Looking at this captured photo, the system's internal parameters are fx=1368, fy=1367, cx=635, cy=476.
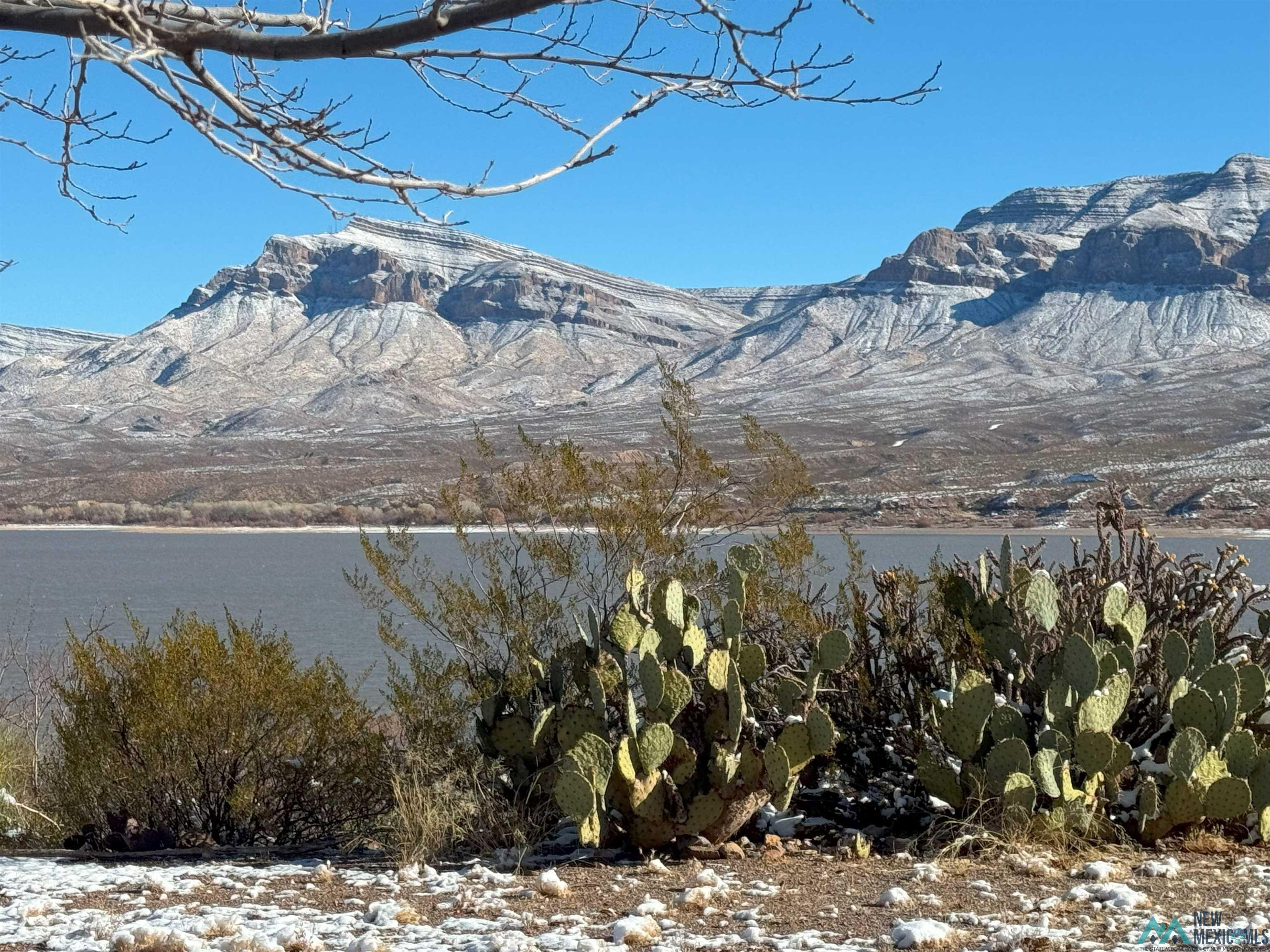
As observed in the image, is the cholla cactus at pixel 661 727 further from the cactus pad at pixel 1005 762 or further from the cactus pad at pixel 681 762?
the cactus pad at pixel 1005 762

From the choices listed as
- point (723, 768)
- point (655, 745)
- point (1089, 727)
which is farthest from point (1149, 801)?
point (655, 745)

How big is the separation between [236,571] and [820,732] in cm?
3659

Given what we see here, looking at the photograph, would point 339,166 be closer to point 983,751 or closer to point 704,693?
point 704,693

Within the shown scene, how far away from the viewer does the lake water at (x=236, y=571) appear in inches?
912

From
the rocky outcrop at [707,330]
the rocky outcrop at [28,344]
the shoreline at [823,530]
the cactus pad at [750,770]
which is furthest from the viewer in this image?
the rocky outcrop at [28,344]

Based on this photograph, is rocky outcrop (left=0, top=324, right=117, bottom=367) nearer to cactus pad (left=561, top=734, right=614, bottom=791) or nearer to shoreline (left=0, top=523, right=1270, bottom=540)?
shoreline (left=0, top=523, right=1270, bottom=540)

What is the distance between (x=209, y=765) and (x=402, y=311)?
160 m

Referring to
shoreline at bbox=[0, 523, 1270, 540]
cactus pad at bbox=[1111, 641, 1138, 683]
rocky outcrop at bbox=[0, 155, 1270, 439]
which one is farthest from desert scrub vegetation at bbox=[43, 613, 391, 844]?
rocky outcrop at bbox=[0, 155, 1270, 439]

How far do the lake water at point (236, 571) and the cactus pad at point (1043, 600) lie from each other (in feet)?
22.1

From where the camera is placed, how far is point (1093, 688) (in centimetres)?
527

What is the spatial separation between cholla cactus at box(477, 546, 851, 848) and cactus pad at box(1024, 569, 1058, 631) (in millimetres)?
768

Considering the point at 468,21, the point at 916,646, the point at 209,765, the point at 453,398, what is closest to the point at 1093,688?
the point at 916,646

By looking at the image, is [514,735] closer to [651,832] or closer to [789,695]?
[651,832]

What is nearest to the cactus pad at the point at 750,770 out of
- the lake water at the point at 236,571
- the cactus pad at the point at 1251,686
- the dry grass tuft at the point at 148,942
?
the cactus pad at the point at 1251,686
